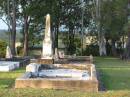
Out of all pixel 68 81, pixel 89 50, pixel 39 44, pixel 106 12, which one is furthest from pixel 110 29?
pixel 68 81

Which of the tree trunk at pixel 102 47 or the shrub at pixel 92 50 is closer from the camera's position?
the tree trunk at pixel 102 47

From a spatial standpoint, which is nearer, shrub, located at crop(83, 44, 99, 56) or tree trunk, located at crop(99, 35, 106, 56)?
tree trunk, located at crop(99, 35, 106, 56)

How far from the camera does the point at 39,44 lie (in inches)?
2680

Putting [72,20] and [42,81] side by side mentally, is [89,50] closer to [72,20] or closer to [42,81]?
[72,20]

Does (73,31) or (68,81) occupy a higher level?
(73,31)

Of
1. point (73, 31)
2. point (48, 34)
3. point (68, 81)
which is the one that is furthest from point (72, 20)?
point (68, 81)

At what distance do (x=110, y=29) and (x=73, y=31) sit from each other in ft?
59.1

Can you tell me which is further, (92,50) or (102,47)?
(92,50)

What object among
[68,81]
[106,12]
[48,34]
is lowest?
[68,81]

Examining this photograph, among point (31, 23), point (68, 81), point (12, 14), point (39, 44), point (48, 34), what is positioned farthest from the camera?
point (39, 44)

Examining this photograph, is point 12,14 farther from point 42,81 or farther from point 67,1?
point 42,81

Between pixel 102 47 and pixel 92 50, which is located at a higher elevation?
pixel 102 47

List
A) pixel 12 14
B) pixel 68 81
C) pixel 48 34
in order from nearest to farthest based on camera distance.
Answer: pixel 68 81 < pixel 48 34 < pixel 12 14

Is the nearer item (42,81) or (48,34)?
(42,81)
